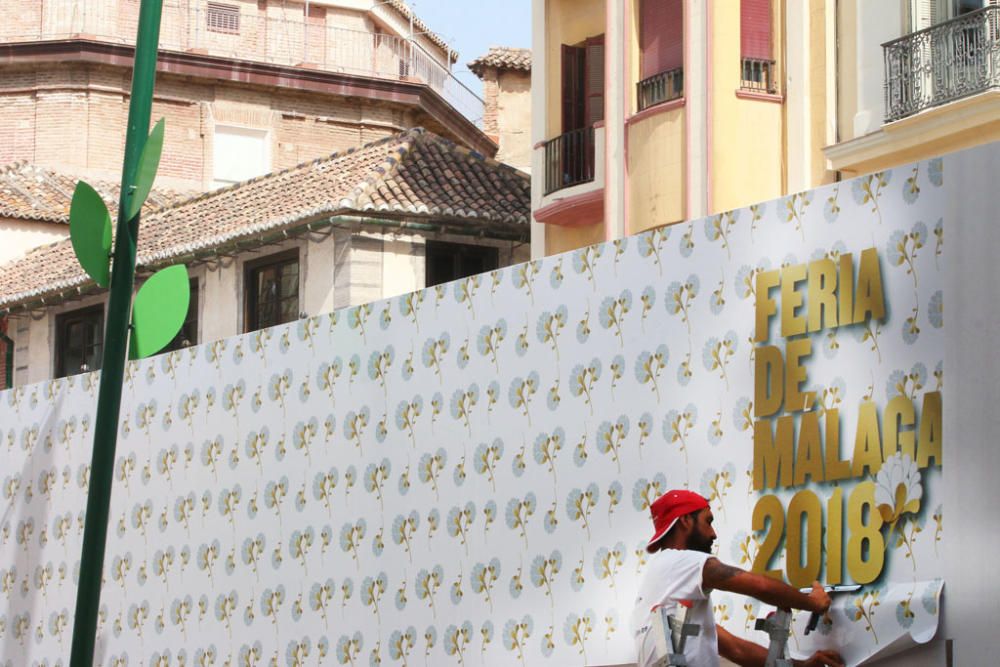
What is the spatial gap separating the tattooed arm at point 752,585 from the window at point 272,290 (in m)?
18.1

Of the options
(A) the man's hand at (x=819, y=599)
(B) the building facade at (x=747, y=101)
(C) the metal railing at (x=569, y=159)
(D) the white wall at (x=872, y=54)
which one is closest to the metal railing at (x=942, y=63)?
(B) the building facade at (x=747, y=101)

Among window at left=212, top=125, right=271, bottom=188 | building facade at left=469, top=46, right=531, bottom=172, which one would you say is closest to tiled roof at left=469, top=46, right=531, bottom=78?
building facade at left=469, top=46, right=531, bottom=172

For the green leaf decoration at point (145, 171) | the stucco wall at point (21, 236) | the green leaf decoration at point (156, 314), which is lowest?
the green leaf decoration at point (156, 314)

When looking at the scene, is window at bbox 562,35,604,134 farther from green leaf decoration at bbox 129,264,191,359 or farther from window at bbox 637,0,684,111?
green leaf decoration at bbox 129,264,191,359

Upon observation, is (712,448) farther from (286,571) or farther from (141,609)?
(141,609)

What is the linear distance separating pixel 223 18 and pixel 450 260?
53.6 ft

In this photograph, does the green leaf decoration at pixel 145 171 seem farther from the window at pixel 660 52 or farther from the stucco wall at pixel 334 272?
the stucco wall at pixel 334 272

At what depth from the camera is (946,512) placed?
21.4ft

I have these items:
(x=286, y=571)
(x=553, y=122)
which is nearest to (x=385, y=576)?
(x=286, y=571)

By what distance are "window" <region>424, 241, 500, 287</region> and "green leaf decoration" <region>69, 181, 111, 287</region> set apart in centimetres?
1464

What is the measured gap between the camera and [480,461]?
8.70 meters

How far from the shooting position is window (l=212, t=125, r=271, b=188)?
37000mm

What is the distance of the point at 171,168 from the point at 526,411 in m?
28.7

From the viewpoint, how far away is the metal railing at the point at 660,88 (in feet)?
61.0
